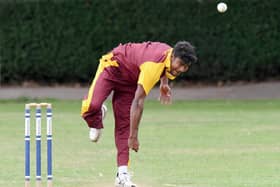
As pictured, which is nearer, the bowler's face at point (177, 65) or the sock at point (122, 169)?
the bowler's face at point (177, 65)

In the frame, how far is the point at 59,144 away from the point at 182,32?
1220 centimetres

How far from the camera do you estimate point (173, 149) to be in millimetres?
15578

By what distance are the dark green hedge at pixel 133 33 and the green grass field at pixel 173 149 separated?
370cm

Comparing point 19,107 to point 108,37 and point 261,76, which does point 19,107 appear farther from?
point 261,76

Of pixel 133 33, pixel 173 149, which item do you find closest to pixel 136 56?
pixel 173 149

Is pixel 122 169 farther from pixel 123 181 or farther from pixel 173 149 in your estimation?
pixel 173 149

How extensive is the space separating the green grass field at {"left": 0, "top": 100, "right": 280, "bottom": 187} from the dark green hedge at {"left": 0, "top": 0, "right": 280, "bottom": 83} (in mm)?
3700

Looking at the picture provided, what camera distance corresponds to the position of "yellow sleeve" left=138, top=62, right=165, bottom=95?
973cm

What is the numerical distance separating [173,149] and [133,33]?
1269 centimetres

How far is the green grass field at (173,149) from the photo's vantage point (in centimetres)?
1201

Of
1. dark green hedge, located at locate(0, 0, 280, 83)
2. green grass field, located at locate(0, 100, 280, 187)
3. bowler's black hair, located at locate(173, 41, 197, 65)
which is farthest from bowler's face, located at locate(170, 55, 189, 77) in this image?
dark green hedge, located at locate(0, 0, 280, 83)

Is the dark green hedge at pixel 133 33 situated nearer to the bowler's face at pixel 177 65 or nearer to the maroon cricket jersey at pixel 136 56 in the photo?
the maroon cricket jersey at pixel 136 56

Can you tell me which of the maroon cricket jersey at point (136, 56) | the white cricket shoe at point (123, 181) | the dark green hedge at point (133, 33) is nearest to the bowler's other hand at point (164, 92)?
the maroon cricket jersey at point (136, 56)

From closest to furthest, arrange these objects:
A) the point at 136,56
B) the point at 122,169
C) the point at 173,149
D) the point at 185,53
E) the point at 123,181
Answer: the point at 185,53 → the point at 136,56 → the point at 123,181 → the point at 122,169 → the point at 173,149
